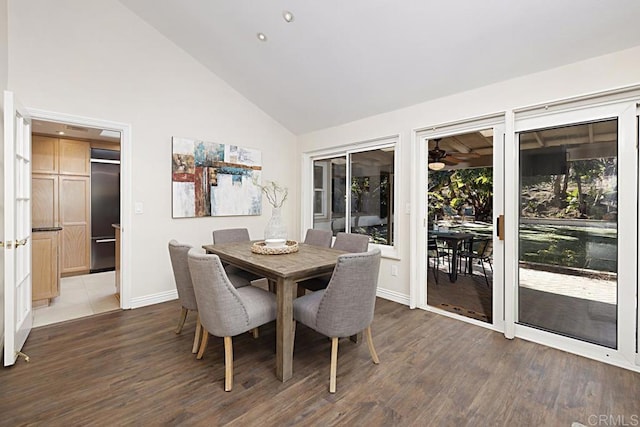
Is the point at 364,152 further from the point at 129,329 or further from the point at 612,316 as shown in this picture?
the point at 129,329

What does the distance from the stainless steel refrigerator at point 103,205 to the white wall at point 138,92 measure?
2.12 m

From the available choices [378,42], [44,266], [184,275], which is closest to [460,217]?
[378,42]

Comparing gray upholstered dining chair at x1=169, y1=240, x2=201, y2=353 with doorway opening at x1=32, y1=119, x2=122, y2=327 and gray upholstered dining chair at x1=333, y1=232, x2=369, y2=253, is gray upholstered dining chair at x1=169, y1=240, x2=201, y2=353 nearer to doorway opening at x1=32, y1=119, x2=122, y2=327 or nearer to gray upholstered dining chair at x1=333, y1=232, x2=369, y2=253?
gray upholstered dining chair at x1=333, y1=232, x2=369, y2=253

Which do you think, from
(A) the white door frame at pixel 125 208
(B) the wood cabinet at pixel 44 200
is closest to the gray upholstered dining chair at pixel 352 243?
(A) the white door frame at pixel 125 208

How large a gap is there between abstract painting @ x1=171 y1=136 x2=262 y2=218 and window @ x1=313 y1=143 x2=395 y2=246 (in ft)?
3.47

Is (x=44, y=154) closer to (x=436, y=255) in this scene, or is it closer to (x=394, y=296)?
(x=394, y=296)

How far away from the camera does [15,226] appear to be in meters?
2.22

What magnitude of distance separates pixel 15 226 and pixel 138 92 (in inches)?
76.5

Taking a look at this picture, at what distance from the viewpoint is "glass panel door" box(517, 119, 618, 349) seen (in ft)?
7.86

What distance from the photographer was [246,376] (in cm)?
210

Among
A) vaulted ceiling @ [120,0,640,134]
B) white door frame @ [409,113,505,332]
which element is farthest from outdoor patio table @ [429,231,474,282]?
vaulted ceiling @ [120,0,640,134]

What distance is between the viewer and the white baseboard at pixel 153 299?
3.46 meters

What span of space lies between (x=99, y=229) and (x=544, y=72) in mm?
6372

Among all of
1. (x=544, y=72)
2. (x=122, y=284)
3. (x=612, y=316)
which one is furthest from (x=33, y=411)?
(x=544, y=72)
